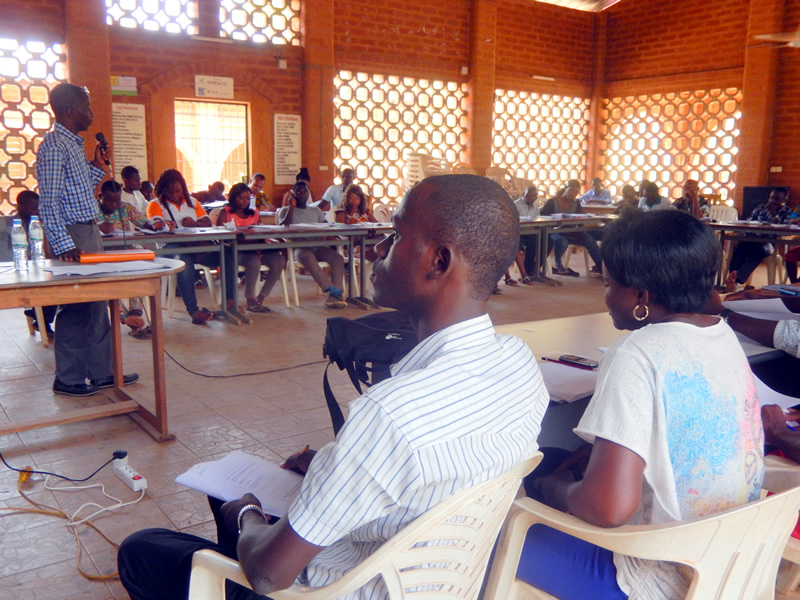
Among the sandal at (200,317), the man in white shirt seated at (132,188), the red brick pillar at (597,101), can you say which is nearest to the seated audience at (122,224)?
the sandal at (200,317)

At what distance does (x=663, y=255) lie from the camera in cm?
124

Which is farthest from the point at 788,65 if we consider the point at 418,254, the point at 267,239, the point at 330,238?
the point at 418,254

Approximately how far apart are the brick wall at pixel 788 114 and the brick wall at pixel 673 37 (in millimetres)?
747

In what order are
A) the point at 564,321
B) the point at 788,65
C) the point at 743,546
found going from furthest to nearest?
the point at 788,65, the point at 564,321, the point at 743,546

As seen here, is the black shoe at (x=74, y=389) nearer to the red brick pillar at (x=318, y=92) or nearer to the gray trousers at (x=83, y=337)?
the gray trousers at (x=83, y=337)

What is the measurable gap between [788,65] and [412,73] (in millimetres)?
5266

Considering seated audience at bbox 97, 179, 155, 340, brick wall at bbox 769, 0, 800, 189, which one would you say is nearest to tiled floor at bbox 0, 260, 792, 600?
seated audience at bbox 97, 179, 155, 340

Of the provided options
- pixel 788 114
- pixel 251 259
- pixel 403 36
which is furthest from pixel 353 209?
pixel 788 114

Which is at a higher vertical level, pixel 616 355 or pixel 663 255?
pixel 663 255

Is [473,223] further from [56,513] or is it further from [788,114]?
[788,114]

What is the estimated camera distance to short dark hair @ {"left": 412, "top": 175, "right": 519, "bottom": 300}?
3.60 feet

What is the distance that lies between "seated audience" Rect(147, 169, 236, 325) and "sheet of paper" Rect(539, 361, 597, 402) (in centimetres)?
407

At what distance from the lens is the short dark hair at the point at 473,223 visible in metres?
1.10

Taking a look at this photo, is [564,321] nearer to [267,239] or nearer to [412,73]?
[267,239]
